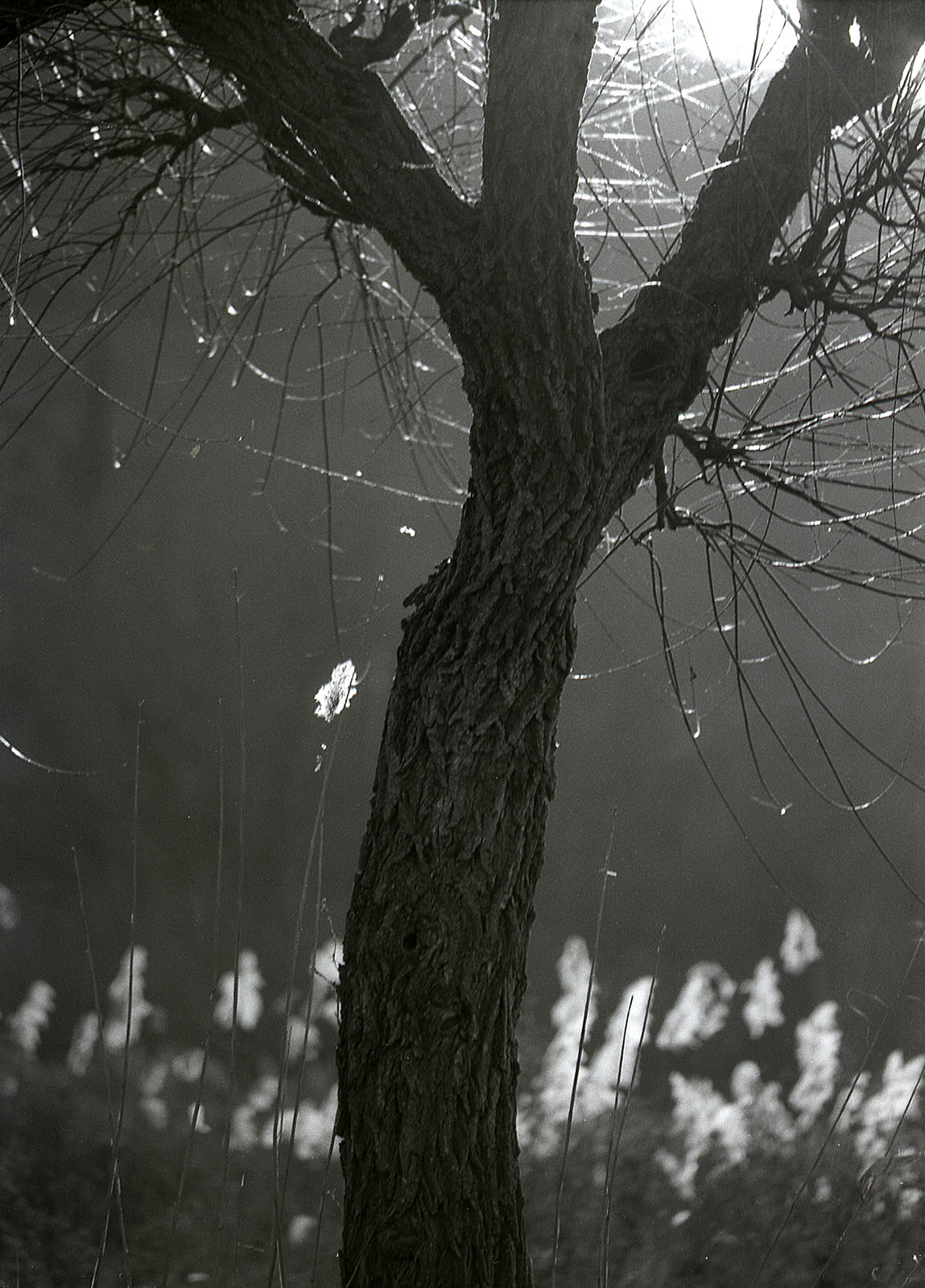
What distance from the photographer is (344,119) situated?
0.97 m

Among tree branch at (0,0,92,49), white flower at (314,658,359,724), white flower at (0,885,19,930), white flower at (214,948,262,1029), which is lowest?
white flower at (314,658,359,724)

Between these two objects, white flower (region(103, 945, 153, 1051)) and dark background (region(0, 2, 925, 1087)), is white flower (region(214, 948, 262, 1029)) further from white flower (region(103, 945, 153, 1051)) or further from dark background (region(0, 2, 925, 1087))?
white flower (region(103, 945, 153, 1051))

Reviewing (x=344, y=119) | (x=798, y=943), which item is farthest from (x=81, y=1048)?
(x=344, y=119)

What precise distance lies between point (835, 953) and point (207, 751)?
1.62m

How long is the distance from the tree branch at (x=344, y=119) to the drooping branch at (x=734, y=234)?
0.62ft

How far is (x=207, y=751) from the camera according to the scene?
2719 millimetres

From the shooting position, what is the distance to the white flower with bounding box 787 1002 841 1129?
9.23 ft

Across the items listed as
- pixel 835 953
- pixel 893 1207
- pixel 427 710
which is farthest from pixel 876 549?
pixel 427 710

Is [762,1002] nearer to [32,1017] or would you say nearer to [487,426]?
[32,1017]

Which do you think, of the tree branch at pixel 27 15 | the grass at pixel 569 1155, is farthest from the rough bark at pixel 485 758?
the grass at pixel 569 1155

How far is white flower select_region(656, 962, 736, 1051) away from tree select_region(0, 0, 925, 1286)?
203 centimetres

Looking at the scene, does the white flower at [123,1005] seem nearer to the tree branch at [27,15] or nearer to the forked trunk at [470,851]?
the forked trunk at [470,851]

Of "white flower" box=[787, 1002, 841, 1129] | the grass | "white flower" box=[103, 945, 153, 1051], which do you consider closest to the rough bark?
the grass

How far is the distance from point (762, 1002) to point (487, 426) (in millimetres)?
2283
